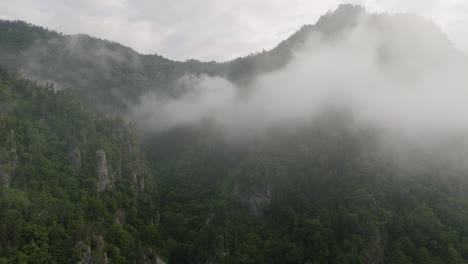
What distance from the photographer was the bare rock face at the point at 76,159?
15338 centimetres

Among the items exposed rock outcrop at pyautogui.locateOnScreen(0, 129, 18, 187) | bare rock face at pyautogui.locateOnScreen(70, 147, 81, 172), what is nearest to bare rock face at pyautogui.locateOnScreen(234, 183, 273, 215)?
bare rock face at pyautogui.locateOnScreen(70, 147, 81, 172)

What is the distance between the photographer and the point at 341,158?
620 feet

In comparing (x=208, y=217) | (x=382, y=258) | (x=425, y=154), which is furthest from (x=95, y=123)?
(x=425, y=154)

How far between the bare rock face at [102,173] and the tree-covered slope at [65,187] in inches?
17.3

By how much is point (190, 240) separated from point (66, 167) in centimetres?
6324

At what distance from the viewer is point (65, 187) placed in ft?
462

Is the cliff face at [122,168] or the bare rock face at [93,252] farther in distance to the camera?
the cliff face at [122,168]

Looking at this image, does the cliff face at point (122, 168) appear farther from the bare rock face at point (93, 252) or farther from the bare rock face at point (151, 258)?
the bare rock face at point (151, 258)

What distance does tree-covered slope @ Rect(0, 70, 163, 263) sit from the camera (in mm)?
112188

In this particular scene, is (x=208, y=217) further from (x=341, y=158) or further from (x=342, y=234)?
(x=341, y=158)

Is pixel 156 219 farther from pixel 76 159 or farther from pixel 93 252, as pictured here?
pixel 93 252

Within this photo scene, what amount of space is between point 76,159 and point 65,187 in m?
17.5

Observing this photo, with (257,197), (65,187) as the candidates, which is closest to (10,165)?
(65,187)

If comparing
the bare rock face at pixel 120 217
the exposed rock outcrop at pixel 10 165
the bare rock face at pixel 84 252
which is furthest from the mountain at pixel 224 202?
the bare rock face at pixel 120 217
